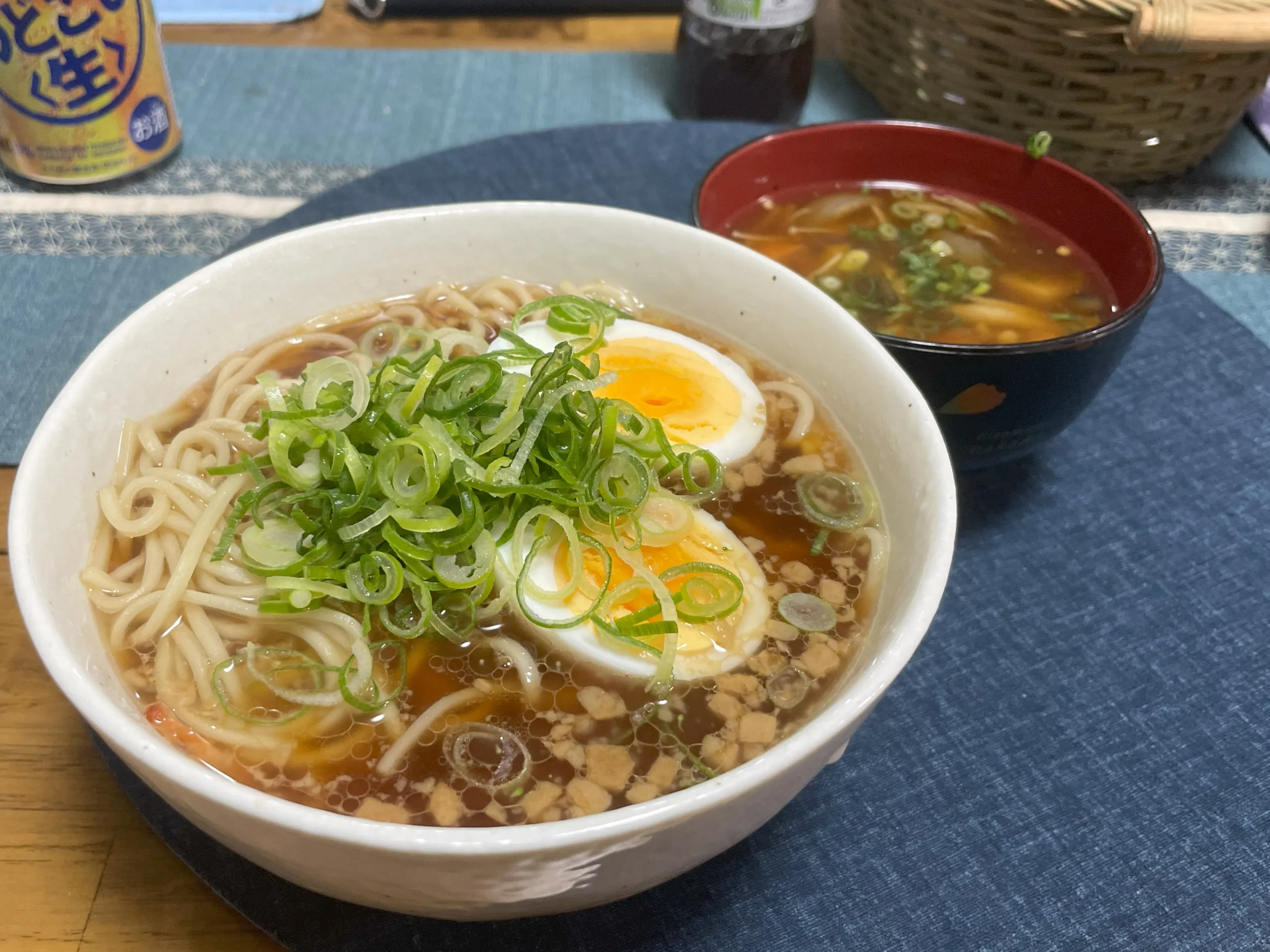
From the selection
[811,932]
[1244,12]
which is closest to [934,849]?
[811,932]

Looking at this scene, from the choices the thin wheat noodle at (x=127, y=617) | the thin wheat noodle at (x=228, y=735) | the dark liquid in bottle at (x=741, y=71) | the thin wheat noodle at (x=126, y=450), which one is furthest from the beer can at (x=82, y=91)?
the thin wheat noodle at (x=228, y=735)

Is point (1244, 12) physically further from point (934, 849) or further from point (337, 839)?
point (337, 839)

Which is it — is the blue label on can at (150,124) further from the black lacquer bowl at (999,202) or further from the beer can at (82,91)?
the black lacquer bowl at (999,202)

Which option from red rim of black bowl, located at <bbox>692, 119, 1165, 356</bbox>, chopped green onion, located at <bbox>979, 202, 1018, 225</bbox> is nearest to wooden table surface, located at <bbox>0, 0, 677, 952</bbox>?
red rim of black bowl, located at <bbox>692, 119, 1165, 356</bbox>

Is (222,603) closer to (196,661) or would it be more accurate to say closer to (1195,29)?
(196,661)

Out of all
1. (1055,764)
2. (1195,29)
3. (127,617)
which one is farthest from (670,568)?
(1195,29)
